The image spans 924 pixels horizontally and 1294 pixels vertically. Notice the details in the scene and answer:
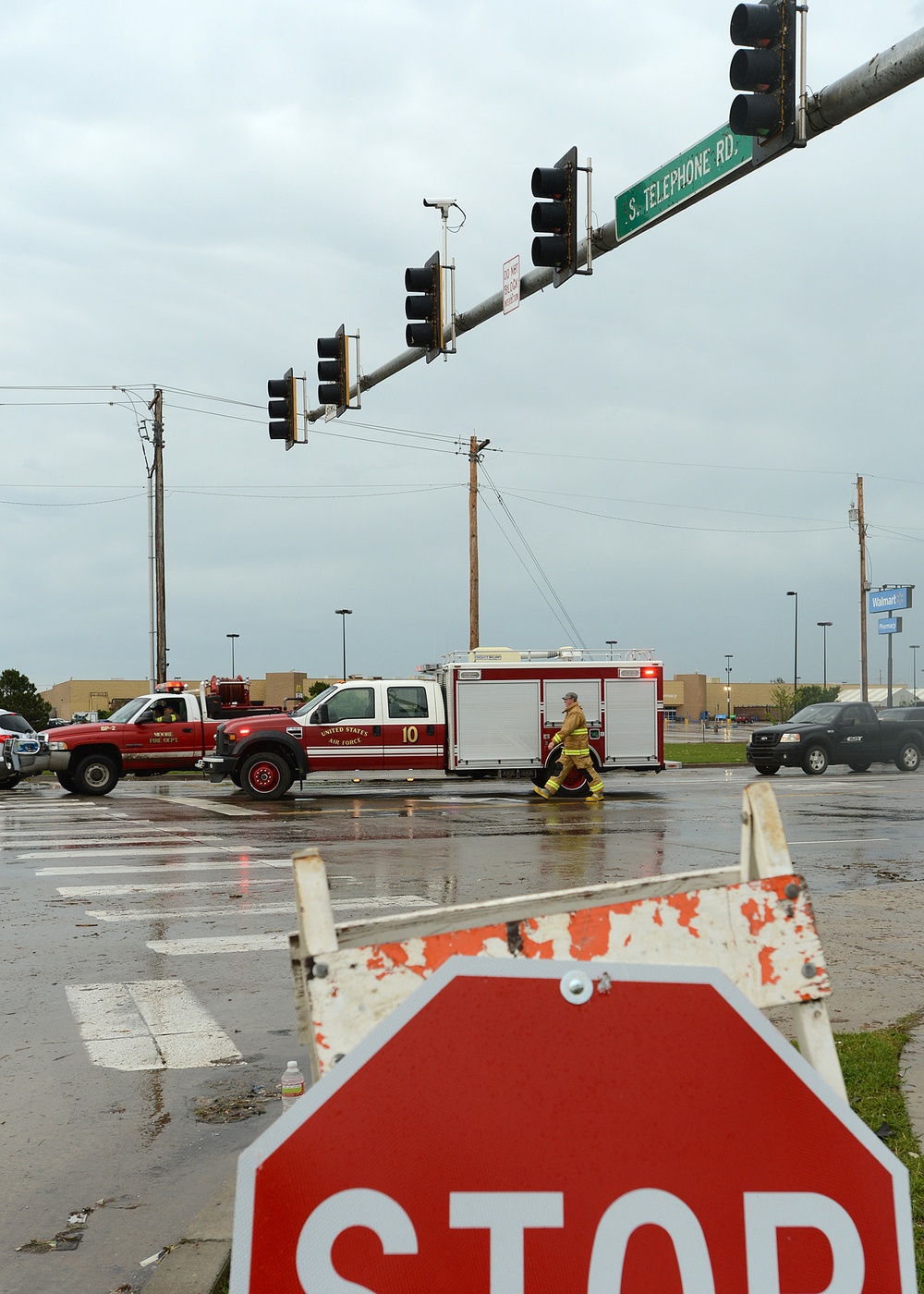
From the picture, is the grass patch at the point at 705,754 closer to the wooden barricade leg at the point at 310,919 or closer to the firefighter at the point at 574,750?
the firefighter at the point at 574,750

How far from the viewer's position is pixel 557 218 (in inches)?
418

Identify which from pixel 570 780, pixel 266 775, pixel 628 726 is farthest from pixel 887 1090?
pixel 628 726

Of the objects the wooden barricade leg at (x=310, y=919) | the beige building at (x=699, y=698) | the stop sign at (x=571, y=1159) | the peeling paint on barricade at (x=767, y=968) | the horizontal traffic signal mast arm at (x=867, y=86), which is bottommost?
the beige building at (x=699, y=698)

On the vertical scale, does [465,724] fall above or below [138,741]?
above

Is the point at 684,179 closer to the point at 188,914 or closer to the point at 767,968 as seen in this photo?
the point at 188,914

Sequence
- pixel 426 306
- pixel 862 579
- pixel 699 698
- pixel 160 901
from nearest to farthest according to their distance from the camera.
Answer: pixel 160 901, pixel 426 306, pixel 862 579, pixel 699 698

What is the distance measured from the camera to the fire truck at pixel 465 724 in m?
20.7

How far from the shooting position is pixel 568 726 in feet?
68.1

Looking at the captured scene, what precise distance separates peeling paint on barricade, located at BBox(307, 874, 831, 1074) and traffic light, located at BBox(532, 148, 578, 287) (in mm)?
9206

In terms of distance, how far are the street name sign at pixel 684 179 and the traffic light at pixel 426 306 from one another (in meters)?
2.63

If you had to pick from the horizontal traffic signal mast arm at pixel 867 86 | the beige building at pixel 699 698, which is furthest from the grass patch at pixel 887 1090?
the beige building at pixel 699 698

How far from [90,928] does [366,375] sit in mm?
8416

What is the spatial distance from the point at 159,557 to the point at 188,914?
27698mm

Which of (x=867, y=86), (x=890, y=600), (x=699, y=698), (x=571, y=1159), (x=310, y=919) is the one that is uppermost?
(x=867, y=86)
